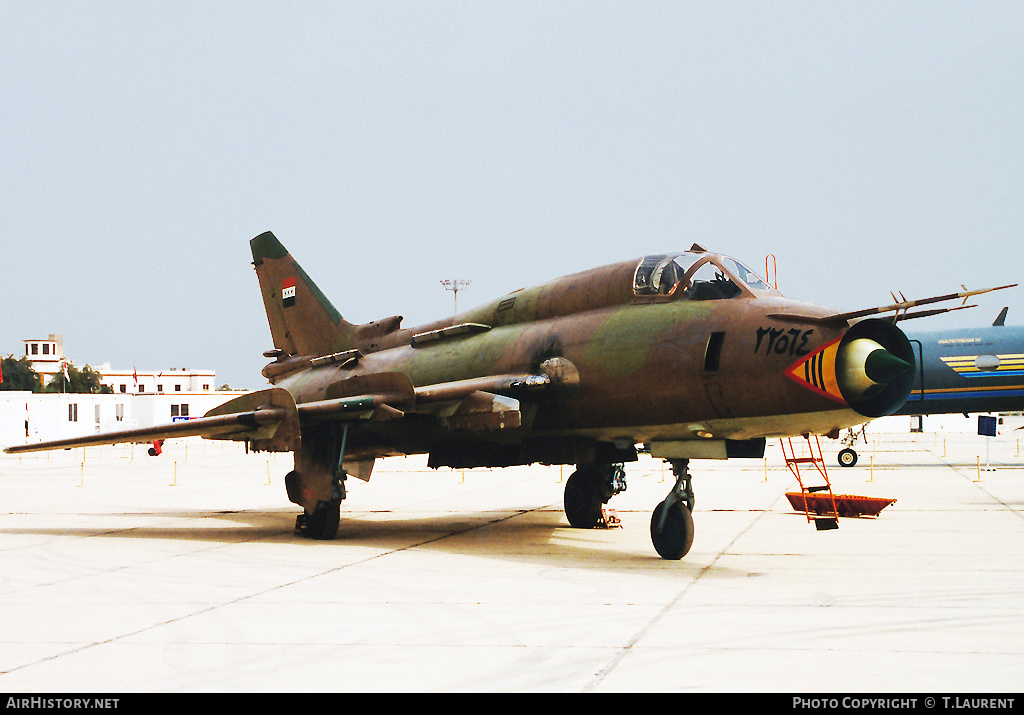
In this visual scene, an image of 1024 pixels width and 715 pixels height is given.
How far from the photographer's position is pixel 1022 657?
5605mm

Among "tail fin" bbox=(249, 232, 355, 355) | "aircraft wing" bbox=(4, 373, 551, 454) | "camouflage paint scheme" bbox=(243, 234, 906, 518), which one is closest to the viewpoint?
"camouflage paint scheme" bbox=(243, 234, 906, 518)

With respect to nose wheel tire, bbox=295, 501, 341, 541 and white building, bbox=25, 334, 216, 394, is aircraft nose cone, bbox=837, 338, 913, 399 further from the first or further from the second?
white building, bbox=25, 334, 216, 394

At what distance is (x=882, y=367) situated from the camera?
8273mm

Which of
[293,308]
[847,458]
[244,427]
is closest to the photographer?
[244,427]

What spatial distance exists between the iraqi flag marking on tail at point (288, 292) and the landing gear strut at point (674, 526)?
876cm

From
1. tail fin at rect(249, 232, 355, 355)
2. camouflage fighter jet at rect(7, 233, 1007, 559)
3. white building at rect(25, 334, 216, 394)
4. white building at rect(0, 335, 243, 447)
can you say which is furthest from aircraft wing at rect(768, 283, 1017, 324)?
white building at rect(25, 334, 216, 394)

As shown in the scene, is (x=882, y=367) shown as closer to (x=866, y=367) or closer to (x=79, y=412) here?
(x=866, y=367)

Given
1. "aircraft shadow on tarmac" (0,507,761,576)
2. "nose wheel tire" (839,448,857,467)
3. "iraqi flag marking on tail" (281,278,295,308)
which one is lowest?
"nose wheel tire" (839,448,857,467)

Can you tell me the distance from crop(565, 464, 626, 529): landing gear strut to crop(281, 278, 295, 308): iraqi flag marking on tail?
6110mm

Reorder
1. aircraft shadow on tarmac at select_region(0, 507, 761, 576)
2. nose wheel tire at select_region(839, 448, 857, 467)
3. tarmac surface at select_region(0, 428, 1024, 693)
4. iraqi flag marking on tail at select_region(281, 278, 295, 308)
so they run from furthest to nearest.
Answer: nose wheel tire at select_region(839, 448, 857, 467)
iraqi flag marking on tail at select_region(281, 278, 295, 308)
aircraft shadow on tarmac at select_region(0, 507, 761, 576)
tarmac surface at select_region(0, 428, 1024, 693)

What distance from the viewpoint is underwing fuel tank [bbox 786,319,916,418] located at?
8.32m

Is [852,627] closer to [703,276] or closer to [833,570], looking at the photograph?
[833,570]

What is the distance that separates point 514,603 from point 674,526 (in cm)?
288

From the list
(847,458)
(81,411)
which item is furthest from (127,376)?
(847,458)
